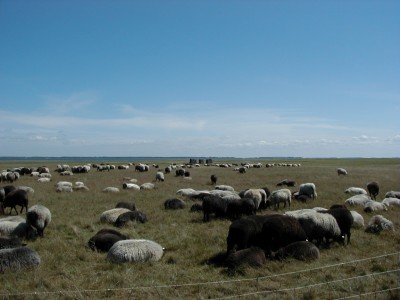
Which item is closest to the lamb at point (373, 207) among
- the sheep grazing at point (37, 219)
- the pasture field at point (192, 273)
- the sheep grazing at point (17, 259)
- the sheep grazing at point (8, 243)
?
the pasture field at point (192, 273)

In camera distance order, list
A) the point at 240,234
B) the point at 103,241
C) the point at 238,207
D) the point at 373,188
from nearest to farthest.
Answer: the point at 240,234, the point at 103,241, the point at 238,207, the point at 373,188

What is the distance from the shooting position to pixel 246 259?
34.5 ft

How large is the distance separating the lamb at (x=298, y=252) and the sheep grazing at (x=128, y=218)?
720cm

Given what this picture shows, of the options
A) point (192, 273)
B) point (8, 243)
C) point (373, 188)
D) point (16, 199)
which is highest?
point (373, 188)

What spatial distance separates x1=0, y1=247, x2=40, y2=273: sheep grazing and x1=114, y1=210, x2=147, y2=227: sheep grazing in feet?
18.7

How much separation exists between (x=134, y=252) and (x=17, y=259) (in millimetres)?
3109

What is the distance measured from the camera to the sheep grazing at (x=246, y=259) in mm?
10383

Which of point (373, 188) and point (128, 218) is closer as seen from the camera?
point (128, 218)

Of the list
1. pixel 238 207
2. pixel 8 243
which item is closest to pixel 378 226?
pixel 238 207

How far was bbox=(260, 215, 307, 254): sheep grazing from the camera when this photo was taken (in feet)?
39.4

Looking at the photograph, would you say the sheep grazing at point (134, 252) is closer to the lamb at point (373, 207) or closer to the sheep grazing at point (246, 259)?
the sheep grazing at point (246, 259)

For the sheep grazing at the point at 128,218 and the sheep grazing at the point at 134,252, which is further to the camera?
the sheep grazing at the point at 128,218

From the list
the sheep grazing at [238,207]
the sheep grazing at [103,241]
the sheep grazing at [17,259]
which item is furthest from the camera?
the sheep grazing at [238,207]

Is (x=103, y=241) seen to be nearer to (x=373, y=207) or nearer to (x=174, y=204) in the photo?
(x=174, y=204)
